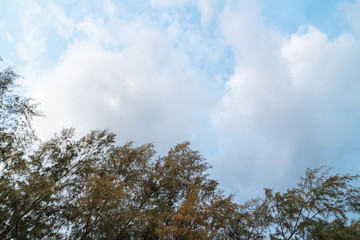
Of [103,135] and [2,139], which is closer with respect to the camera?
[2,139]

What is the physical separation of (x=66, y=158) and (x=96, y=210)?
4.15m

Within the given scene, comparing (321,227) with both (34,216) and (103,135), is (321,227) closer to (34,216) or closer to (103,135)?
(103,135)

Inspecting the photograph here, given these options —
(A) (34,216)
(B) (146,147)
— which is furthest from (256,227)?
(A) (34,216)

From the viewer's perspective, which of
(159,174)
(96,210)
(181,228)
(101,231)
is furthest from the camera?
(159,174)

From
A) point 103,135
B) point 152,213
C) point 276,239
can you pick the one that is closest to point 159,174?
point 152,213

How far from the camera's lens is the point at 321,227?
7.82 metres

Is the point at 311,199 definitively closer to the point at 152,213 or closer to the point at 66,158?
the point at 152,213

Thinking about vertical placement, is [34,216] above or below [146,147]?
below

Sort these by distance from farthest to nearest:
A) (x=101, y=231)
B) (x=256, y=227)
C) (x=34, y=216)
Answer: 1. (x=256, y=227)
2. (x=34, y=216)
3. (x=101, y=231)

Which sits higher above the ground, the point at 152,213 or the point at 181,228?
the point at 152,213

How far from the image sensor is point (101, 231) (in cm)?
707

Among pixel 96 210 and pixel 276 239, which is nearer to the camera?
pixel 96 210

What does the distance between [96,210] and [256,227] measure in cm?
712

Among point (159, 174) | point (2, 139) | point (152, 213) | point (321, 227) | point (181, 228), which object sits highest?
point (159, 174)
